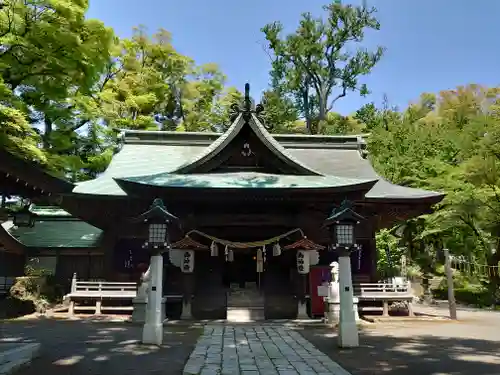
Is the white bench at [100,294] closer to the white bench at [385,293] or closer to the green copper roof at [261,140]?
the green copper roof at [261,140]

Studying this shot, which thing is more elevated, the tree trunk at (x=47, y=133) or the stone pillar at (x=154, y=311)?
the tree trunk at (x=47, y=133)

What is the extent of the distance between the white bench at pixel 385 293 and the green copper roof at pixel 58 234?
13.5m

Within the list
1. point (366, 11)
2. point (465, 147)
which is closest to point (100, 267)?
point (465, 147)

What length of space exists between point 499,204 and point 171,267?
735 inches

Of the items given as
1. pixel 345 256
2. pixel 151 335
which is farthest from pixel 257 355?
pixel 345 256

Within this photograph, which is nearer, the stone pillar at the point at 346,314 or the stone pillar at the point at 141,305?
the stone pillar at the point at 346,314

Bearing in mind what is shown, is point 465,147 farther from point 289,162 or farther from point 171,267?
point 171,267

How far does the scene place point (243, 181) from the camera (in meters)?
15.2

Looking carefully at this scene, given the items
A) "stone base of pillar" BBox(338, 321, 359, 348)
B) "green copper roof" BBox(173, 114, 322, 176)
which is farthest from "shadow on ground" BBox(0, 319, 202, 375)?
"green copper roof" BBox(173, 114, 322, 176)

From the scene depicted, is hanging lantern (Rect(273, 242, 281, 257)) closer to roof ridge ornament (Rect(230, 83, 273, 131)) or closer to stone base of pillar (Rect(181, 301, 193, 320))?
stone base of pillar (Rect(181, 301, 193, 320))

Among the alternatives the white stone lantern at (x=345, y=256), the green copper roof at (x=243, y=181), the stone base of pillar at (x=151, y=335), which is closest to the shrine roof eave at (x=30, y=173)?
the stone base of pillar at (x=151, y=335)

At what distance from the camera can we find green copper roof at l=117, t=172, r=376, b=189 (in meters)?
14.1

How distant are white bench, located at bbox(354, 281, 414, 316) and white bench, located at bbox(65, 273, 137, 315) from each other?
9.69m

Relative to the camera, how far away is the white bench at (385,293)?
16844 mm
